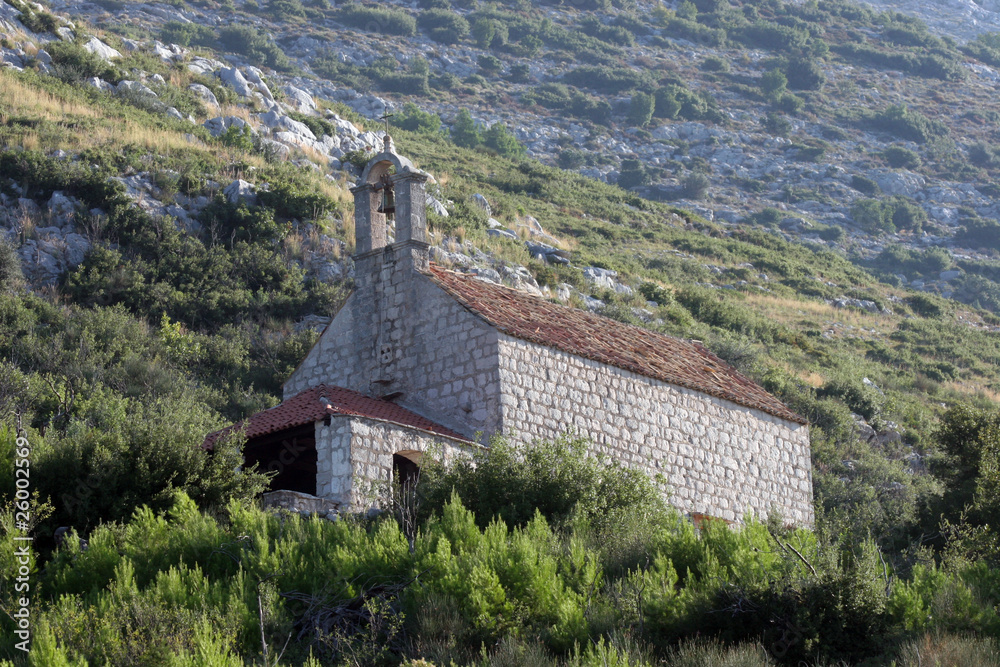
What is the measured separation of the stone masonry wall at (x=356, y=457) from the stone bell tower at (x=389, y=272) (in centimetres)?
340

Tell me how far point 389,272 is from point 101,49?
97.5ft

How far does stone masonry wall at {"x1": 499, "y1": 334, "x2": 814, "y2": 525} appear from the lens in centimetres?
1917

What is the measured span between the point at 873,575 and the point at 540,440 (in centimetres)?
669

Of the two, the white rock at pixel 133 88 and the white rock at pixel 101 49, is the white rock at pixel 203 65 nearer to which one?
the white rock at pixel 101 49

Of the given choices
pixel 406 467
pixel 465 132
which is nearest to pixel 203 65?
pixel 465 132

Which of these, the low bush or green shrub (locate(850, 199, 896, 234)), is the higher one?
the low bush

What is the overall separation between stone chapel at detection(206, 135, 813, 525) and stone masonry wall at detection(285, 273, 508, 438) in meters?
0.03

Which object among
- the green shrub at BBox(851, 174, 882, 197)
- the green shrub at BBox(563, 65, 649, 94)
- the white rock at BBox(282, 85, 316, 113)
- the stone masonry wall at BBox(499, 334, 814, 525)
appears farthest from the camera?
the green shrub at BBox(563, 65, 649, 94)

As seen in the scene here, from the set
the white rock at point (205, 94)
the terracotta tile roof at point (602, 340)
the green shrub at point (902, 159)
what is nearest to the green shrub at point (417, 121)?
the white rock at point (205, 94)

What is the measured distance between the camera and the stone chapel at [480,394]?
1785cm

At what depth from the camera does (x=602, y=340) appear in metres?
21.8

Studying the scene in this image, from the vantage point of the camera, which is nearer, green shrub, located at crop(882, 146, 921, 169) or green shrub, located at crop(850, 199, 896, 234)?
green shrub, located at crop(850, 199, 896, 234)

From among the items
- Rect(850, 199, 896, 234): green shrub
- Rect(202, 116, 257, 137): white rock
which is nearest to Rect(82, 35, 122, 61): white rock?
Rect(202, 116, 257, 137): white rock

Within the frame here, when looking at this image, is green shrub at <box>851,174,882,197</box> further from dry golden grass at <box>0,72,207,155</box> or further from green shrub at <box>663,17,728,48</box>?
dry golden grass at <box>0,72,207,155</box>
